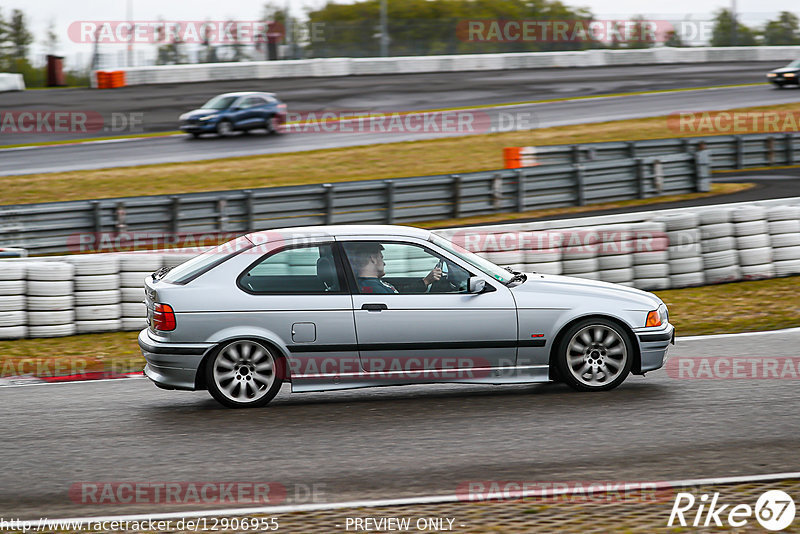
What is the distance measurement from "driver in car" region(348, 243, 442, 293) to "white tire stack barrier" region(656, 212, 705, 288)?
5692mm

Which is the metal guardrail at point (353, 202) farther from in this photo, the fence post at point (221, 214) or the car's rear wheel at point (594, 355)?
the car's rear wheel at point (594, 355)

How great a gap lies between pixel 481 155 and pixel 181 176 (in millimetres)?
7927

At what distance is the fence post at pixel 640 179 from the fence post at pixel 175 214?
924 centimetres

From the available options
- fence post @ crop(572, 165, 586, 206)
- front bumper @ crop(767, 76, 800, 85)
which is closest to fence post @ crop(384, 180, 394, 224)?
fence post @ crop(572, 165, 586, 206)

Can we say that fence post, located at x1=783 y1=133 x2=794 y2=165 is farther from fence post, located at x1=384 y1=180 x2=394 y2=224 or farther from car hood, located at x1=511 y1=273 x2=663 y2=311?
car hood, located at x1=511 y1=273 x2=663 y2=311

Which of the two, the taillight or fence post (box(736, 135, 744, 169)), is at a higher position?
fence post (box(736, 135, 744, 169))

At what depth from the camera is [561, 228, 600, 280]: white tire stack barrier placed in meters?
11.8

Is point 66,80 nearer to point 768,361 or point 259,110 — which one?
point 259,110

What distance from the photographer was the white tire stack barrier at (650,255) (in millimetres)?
12000

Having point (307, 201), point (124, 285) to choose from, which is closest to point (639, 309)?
point (124, 285)

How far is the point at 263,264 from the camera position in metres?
7.42

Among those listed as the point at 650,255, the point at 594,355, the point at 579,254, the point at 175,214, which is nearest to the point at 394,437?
the point at 594,355

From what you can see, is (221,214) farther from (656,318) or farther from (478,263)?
(656,318)

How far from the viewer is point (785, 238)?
499 inches
